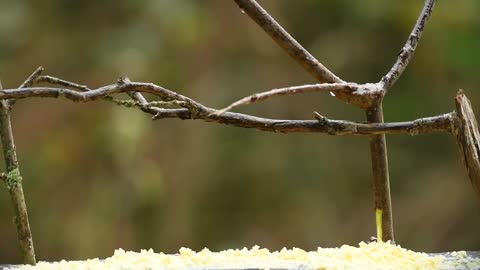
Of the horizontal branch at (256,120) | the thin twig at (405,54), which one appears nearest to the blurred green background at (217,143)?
the thin twig at (405,54)

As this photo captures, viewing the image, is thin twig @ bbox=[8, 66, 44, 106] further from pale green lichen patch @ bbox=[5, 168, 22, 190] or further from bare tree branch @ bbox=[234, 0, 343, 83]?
bare tree branch @ bbox=[234, 0, 343, 83]

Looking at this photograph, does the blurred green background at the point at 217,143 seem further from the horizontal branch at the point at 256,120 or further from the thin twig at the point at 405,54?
the horizontal branch at the point at 256,120

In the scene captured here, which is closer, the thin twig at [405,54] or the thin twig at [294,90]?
the thin twig at [294,90]

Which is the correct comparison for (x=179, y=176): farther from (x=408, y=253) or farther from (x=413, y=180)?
(x=408, y=253)

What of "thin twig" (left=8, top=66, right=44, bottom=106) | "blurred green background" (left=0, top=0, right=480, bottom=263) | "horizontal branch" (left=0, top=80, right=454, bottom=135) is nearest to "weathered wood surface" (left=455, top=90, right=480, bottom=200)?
"horizontal branch" (left=0, top=80, right=454, bottom=135)

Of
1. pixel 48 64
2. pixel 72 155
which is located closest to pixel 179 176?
pixel 72 155

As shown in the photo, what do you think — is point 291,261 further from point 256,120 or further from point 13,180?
point 13,180
